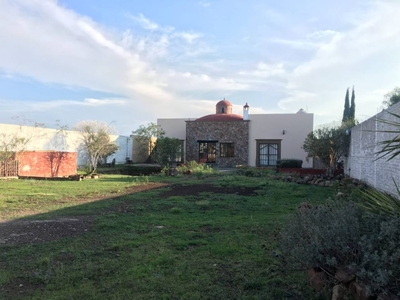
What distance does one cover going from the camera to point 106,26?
12836mm

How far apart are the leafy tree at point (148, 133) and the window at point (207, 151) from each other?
392cm

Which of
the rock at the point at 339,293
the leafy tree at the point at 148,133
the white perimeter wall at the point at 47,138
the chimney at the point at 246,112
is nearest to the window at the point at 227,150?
the chimney at the point at 246,112

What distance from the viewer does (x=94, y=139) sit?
21.7 metres

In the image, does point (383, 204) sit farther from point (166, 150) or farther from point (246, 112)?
point (246, 112)

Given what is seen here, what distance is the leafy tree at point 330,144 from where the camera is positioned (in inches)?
693

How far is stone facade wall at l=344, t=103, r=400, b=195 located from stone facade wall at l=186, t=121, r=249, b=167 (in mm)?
13856

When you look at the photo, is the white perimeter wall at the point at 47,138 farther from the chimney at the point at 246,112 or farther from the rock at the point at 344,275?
the rock at the point at 344,275

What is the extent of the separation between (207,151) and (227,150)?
6.20ft

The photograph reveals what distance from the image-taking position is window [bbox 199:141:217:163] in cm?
3142

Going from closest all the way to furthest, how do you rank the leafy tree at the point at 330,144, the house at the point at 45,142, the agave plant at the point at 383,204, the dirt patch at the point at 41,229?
1. the agave plant at the point at 383,204
2. the dirt patch at the point at 41,229
3. the house at the point at 45,142
4. the leafy tree at the point at 330,144

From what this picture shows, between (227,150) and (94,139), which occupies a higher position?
(94,139)

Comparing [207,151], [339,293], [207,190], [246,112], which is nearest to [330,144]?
[207,190]

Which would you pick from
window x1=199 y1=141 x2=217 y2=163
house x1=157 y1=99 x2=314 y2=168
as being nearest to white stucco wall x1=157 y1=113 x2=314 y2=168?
house x1=157 y1=99 x2=314 y2=168

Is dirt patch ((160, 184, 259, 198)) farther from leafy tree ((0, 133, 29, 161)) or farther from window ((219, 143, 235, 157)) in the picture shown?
window ((219, 143, 235, 157))
